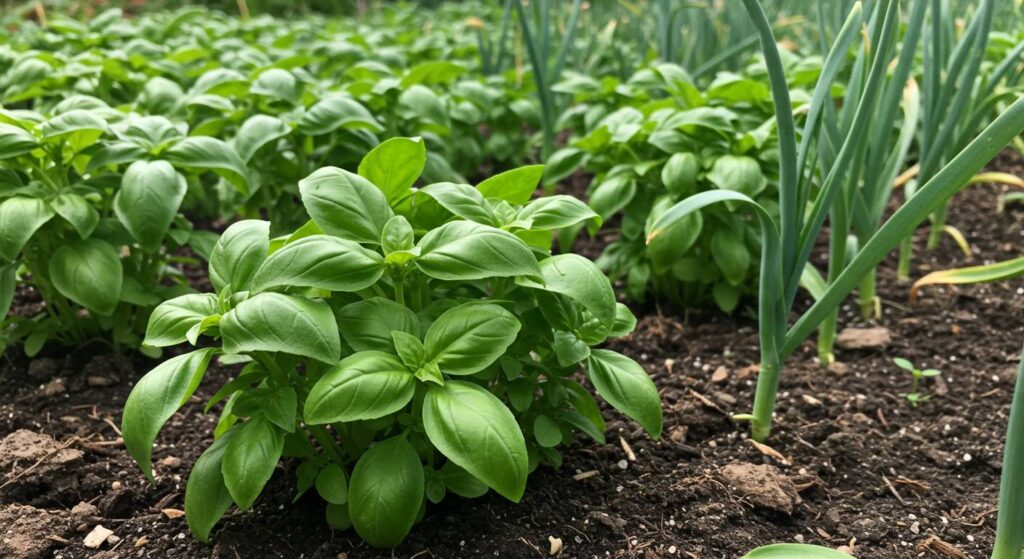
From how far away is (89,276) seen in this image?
2.00m

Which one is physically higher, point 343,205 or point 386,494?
point 343,205

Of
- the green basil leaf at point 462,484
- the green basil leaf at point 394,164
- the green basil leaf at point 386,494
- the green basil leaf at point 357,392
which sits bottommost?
the green basil leaf at point 462,484

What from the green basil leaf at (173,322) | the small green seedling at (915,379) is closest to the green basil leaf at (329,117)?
the green basil leaf at (173,322)

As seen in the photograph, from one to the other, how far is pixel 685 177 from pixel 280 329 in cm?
129

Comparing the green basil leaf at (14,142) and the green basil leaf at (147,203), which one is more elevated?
the green basil leaf at (14,142)

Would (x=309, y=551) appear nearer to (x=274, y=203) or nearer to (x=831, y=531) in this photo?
(x=831, y=531)

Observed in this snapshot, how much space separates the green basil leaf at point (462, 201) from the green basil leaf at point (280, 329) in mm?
324

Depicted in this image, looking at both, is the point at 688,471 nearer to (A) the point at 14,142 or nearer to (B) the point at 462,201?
(B) the point at 462,201

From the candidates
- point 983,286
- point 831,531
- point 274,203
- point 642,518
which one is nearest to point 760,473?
point 831,531

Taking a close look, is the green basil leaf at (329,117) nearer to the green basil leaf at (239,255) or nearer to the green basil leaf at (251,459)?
the green basil leaf at (239,255)

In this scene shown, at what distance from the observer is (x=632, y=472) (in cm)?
183

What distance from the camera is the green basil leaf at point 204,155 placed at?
203 cm

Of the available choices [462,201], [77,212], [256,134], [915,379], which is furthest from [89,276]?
[915,379]

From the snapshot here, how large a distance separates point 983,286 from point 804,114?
889 millimetres
